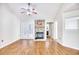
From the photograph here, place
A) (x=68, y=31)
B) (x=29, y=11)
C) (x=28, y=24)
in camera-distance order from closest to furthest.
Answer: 1. (x=29, y=11)
2. (x=68, y=31)
3. (x=28, y=24)

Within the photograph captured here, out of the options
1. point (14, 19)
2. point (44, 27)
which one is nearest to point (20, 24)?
point (14, 19)

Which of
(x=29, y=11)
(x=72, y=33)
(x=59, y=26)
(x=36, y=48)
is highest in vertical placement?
(x=29, y=11)

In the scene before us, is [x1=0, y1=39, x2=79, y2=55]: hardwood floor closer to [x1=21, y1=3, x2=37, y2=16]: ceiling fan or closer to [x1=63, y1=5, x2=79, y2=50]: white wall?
[x1=63, y1=5, x2=79, y2=50]: white wall

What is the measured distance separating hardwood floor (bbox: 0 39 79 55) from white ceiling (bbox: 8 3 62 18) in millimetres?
841

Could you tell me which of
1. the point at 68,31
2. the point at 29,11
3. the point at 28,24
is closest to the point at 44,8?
the point at 29,11

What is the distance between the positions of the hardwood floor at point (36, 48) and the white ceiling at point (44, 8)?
841 mm

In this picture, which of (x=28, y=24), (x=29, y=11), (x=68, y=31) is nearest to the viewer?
(x=29, y=11)

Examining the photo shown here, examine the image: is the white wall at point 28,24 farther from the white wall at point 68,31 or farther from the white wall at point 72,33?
the white wall at point 72,33

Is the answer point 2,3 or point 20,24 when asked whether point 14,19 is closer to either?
point 20,24

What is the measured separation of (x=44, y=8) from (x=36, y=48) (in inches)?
47.2

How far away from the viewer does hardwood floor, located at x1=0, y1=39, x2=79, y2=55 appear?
3215 millimetres

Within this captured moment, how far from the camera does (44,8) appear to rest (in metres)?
3.42

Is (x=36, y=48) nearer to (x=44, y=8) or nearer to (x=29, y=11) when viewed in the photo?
(x=29, y=11)

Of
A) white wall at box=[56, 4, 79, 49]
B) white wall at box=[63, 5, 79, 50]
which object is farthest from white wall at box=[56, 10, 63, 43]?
white wall at box=[63, 5, 79, 50]
